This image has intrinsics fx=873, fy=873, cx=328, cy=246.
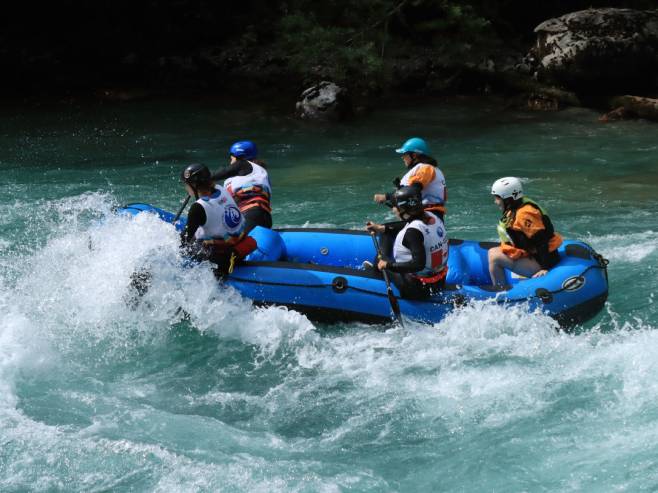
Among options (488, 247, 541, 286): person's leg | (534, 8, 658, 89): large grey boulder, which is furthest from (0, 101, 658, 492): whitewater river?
(534, 8, 658, 89): large grey boulder

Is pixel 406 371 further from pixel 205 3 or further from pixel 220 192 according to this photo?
pixel 205 3

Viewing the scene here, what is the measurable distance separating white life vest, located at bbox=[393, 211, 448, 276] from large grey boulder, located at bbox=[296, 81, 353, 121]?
10189 millimetres

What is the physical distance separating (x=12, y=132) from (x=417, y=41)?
9.32 meters

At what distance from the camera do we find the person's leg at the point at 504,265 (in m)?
7.69

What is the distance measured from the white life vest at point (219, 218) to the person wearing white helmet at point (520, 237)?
228 centimetres

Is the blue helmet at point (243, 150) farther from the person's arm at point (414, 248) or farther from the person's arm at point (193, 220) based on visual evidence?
the person's arm at point (414, 248)

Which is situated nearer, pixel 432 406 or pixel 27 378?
pixel 432 406

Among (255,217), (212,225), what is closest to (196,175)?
(212,225)

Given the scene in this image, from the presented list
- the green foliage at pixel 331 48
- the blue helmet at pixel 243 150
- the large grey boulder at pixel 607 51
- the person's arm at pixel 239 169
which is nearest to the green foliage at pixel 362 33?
the green foliage at pixel 331 48

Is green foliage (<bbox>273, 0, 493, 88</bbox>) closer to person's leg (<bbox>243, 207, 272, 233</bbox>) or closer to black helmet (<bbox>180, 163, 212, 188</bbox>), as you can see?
person's leg (<bbox>243, 207, 272, 233</bbox>)

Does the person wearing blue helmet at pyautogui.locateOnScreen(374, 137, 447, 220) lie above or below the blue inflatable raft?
above

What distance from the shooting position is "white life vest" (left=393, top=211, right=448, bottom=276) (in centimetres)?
712

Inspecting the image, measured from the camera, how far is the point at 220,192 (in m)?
7.66

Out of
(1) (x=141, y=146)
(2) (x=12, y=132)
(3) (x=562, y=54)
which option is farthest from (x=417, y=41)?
(2) (x=12, y=132)
